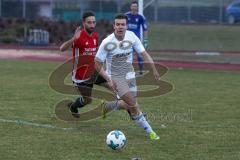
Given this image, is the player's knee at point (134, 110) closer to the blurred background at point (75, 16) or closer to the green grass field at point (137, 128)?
the green grass field at point (137, 128)

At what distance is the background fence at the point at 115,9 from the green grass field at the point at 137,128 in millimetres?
12596

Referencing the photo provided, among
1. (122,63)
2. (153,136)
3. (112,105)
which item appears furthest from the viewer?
(112,105)

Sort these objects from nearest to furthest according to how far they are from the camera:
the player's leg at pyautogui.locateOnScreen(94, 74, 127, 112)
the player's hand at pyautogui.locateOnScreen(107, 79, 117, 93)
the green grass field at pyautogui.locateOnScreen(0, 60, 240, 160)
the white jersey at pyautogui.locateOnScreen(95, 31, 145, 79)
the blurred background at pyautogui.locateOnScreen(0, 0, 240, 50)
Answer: the green grass field at pyautogui.locateOnScreen(0, 60, 240, 160)
the player's hand at pyautogui.locateOnScreen(107, 79, 117, 93)
the white jersey at pyautogui.locateOnScreen(95, 31, 145, 79)
the player's leg at pyautogui.locateOnScreen(94, 74, 127, 112)
the blurred background at pyautogui.locateOnScreen(0, 0, 240, 50)

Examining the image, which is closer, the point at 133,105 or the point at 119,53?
the point at 133,105

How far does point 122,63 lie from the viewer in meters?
10.2

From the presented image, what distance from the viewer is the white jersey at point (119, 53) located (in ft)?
32.8

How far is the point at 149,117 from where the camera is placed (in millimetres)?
12094

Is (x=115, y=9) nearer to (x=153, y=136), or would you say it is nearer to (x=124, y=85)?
(x=124, y=85)

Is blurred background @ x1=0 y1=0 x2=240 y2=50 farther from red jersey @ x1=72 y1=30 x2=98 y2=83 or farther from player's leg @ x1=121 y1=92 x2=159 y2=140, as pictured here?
player's leg @ x1=121 y1=92 x2=159 y2=140

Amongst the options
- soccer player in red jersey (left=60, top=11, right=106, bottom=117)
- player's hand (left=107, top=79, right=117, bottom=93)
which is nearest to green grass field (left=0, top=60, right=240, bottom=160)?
soccer player in red jersey (left=60, top=11, right=106, bottom=117)

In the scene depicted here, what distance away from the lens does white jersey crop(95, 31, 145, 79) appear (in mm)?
9984

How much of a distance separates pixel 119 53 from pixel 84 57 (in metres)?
1.61

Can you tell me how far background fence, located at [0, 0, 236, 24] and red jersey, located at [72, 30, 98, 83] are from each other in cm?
1606

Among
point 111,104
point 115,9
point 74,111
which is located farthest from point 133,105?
point 115,9
